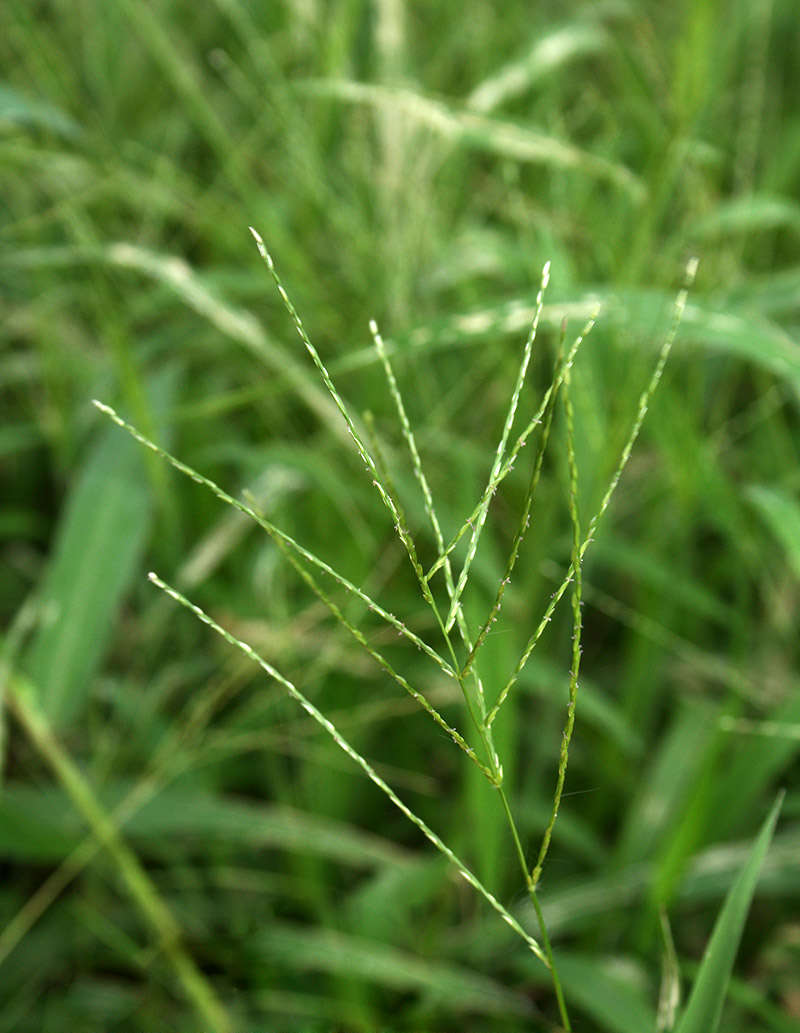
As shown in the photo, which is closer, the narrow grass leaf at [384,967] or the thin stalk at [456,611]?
the thin stalk at [456,611]

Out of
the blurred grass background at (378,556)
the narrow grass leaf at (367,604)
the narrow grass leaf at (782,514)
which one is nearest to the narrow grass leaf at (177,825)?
the blurred grass background at (378,556)

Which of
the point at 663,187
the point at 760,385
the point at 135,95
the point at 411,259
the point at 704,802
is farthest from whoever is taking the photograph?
the point at 135,95

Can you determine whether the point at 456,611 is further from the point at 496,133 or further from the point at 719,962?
the point at 496,133

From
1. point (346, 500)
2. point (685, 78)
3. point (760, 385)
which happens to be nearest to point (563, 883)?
point (346, 500)

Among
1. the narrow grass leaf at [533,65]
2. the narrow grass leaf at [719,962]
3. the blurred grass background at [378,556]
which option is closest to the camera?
the narrow grass leaf at [719,962]

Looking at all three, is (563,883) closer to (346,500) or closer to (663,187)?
(346,500)

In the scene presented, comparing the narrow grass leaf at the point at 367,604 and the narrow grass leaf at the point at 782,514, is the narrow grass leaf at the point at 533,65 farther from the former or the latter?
the narrow grass leaf at the point at 367,604
